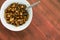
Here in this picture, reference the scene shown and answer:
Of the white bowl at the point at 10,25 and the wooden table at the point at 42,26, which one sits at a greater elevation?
the white bowl at the point at 10,25

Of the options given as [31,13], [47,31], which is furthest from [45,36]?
[31,13]

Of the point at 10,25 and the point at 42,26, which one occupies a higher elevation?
the point at 10,25

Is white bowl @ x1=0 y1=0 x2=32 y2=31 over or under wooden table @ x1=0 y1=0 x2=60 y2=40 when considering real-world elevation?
over

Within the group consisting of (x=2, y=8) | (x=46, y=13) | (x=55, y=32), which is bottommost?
(x=55, y=32)

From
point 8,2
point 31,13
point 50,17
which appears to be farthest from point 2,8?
point 50,17

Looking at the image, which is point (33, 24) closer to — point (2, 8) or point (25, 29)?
point (25, 29)

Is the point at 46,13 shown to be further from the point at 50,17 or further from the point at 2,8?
the point at 2,8

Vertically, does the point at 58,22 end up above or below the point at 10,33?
below
